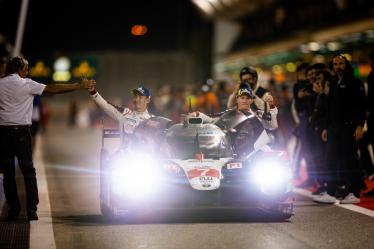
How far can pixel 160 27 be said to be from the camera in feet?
325

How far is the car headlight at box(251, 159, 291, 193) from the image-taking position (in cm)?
1111

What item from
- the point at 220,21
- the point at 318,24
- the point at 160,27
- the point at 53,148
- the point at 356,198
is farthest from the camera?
the point at 160,27

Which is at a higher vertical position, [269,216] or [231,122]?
[231,122]

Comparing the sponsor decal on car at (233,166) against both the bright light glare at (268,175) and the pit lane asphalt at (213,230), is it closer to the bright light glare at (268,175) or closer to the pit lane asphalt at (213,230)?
the bright light glare at (268,175)

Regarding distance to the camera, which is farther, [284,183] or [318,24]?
[318,24]

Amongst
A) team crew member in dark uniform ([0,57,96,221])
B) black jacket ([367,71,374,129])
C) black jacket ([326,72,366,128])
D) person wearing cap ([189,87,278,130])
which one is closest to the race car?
person wearing cap ([189,87,278,130])

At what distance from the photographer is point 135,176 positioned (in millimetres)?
10961

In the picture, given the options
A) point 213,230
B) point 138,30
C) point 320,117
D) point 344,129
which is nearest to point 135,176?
point 213,230

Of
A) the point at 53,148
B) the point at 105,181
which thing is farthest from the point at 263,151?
the point at 53,148

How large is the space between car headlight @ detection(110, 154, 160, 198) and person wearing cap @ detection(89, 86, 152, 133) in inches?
34.9

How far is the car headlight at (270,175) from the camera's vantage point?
36.4 feet

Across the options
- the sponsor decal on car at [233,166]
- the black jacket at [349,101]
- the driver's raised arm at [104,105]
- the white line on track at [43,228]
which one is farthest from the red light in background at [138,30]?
the sponsor decal on car at [233,166]

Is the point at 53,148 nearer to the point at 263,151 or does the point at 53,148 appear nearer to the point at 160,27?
the point at 263,151

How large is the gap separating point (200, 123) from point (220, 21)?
5759 centimetres
